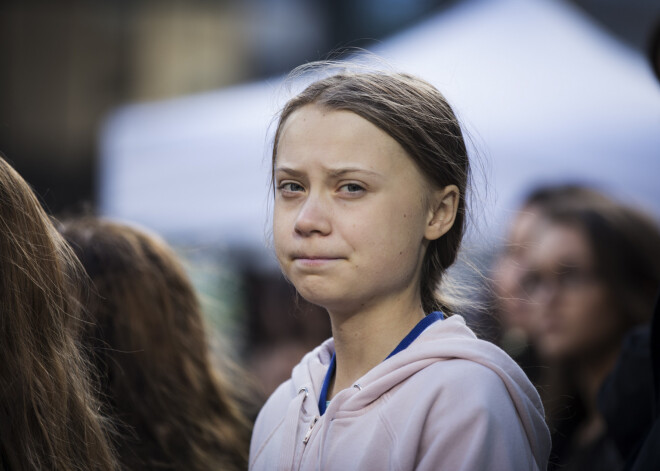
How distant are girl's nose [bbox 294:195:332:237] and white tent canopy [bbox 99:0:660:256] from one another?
229 centimetres

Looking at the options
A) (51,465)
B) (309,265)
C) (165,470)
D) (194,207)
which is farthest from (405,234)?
(194,207)

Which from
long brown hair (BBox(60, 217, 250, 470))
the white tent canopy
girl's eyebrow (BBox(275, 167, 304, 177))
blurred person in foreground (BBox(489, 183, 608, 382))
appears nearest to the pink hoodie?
girl's eyebrow (BBox(275, 167, 304, 177))

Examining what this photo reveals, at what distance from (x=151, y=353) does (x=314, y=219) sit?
3.34 feet

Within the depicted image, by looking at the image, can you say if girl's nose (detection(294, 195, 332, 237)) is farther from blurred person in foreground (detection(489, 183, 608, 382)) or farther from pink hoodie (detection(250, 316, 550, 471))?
blurred person in foreground (detection(489, 183, 608, 382))

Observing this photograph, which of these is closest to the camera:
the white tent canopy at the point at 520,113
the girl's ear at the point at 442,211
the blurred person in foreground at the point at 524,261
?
the girl's ear at the point at 442,211

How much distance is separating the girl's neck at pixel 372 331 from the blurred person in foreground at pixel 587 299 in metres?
1.72

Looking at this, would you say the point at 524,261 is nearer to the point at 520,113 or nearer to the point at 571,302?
the point at 571,302

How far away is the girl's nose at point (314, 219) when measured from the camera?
5.25ft

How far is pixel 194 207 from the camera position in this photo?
5598 millimetres

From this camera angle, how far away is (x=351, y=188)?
1624 mm

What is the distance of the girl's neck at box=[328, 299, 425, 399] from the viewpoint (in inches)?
66.4

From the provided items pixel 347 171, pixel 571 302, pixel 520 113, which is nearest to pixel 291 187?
pixel 347 171

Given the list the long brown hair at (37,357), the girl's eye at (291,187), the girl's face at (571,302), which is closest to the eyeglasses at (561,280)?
the girl's face at (571,302)

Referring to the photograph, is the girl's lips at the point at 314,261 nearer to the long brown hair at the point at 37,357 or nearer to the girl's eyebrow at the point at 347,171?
the girl's eyebrow at the point at 347,171
